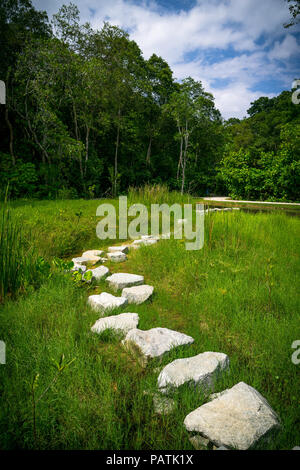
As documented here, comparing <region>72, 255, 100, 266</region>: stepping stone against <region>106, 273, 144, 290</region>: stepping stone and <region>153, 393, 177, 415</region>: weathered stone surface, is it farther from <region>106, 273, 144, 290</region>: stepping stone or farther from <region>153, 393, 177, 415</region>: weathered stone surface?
<region>153, 393, 177, 415</region>: weathered stone surface

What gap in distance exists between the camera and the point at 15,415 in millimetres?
943

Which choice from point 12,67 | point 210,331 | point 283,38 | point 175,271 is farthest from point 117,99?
point 210,331

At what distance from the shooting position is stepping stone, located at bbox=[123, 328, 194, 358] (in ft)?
4.41

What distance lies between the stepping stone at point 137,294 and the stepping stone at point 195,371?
840 mm

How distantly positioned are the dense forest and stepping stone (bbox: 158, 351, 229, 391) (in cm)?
563

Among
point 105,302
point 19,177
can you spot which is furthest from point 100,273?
point 19,177

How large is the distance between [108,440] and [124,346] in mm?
528

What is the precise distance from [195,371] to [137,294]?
0.98 meters

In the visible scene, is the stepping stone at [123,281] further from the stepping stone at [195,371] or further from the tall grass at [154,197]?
the tall grass at [154,197]

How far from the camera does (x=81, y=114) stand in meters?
12.6

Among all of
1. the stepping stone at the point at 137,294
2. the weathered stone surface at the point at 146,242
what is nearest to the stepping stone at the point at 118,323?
the stepping stone at the point at 137,294

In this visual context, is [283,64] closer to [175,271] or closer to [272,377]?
[175,271]

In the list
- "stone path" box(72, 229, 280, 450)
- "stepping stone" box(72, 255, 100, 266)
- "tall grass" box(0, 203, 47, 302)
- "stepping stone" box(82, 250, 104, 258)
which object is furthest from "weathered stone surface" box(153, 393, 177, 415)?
"stepping stone" box(82, 250, 104, 258)

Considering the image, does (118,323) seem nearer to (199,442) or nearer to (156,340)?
(156,340)
